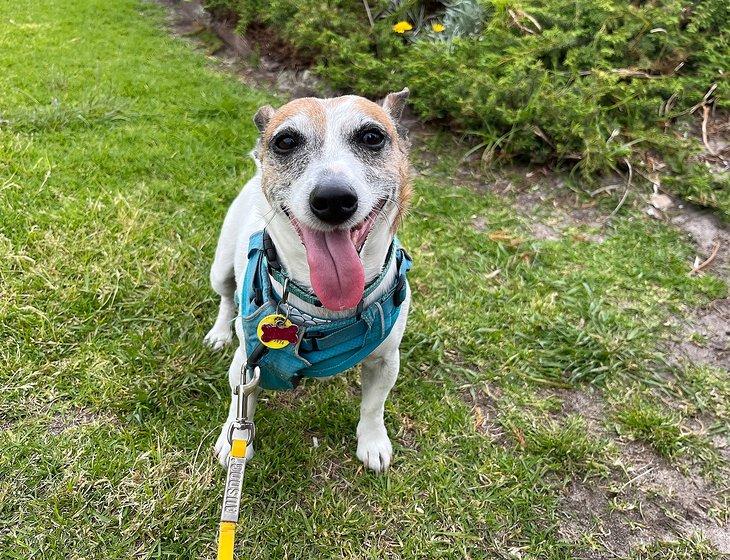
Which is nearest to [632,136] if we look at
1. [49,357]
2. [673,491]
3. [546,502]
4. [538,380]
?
[538,380]

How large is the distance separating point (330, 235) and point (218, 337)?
5.02 ft

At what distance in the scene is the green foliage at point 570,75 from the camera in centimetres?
486

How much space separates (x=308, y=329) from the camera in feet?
7.21

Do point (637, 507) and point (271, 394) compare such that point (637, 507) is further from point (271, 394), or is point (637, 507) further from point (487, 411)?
point (271, 394)

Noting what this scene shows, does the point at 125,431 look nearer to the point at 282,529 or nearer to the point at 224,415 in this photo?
the point at 224,415

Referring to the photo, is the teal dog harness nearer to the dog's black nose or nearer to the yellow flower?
the dog's black nose

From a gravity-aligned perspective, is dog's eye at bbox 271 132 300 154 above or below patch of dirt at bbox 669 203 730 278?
above

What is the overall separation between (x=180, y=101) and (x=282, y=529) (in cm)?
500

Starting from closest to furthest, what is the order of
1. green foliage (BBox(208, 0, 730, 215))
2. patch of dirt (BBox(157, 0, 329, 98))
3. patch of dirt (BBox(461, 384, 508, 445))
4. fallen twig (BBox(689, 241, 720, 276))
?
1. patch of dirt (BBox(461, 384, 508, 445))
2. fallen twig (BBox(689, 241, 720, 276))
3. green foliage (BBox(208, 0, 730, 215))
4. patch of dirt (BBox(157, 0, 329, 98))

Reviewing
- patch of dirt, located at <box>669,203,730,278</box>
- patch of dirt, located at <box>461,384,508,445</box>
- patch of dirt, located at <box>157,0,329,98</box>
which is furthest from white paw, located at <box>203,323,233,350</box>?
patch of dirt, located at <box>157,0,329,98</box>

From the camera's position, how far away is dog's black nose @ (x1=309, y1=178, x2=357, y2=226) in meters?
1.92

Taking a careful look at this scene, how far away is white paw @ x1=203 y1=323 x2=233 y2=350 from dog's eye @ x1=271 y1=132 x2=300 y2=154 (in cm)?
142

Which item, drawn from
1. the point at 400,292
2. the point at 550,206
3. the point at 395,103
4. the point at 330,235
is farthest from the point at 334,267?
the point at 550,206

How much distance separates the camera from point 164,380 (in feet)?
9.81
